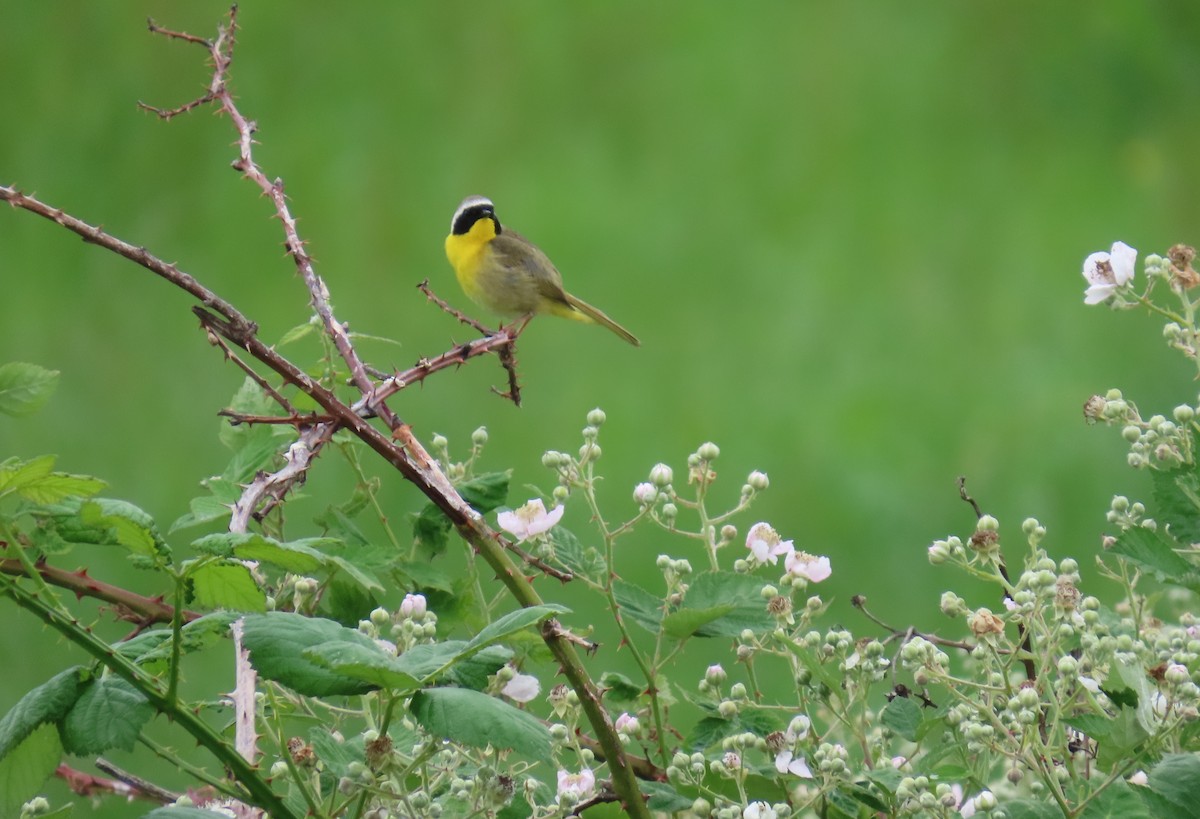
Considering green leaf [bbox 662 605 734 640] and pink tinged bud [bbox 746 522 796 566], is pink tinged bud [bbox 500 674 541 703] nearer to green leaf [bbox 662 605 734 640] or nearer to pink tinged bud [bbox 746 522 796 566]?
green leaf [bbox 662 605 734 640]

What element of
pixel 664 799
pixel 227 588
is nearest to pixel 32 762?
pixel 227 588

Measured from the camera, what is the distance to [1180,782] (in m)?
0.73

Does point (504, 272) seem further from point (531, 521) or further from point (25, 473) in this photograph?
point (25, 473)

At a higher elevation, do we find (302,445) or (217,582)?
(302,445)

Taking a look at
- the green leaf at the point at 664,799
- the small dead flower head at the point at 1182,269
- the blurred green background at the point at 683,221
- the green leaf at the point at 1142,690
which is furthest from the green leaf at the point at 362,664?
the blurred green background at the point at 683,221

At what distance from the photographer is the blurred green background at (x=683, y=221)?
304 cm

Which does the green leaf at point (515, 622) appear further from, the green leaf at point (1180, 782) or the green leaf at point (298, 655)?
the green leaf at point (1180, 782)

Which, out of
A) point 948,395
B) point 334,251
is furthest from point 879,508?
point 334,251

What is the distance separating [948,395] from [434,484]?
264cm

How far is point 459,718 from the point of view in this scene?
66 cm

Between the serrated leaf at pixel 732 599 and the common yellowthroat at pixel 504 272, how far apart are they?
5.43 ft

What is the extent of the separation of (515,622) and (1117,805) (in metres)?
0.35

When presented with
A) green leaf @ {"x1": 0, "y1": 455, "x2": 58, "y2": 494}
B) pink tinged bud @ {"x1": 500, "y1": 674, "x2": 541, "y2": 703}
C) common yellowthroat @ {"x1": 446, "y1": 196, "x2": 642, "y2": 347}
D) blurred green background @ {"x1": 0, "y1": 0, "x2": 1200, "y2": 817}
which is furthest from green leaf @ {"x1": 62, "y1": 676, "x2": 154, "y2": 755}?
blurred green background @ {"x1": 0, "y1": 0, "x2": 1200, "y2": 817}

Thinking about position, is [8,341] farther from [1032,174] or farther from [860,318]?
[1032,174]
